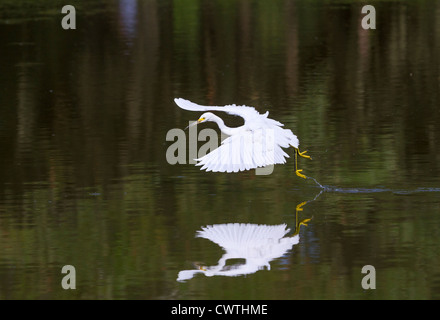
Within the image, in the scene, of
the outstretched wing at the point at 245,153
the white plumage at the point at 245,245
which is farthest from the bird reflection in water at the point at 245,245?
the outstretched wing at the point at 245,153

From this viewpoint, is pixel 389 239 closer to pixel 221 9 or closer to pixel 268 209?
pixel 268 209

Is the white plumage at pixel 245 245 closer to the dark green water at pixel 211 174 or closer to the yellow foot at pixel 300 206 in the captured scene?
the dark green water at pixel 211 174

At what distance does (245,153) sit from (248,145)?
0.51ft

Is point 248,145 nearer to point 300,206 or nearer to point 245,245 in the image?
point 300,206

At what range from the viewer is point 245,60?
21.7 metres

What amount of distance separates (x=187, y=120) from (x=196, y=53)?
7844mm

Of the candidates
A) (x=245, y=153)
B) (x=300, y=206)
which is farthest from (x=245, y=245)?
(x=245, y=153)

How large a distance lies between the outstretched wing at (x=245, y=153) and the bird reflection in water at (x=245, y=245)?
801mm

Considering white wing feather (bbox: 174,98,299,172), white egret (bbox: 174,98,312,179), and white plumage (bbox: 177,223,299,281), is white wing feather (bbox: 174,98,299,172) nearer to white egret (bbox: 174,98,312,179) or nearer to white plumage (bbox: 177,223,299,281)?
white egret (bbox: 174,98,312,179)

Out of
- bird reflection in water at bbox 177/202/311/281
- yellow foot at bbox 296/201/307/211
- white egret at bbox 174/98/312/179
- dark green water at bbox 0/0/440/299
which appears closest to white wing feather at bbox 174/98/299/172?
white egret at bbox 174/98/312/179

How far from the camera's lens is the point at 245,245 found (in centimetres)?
938

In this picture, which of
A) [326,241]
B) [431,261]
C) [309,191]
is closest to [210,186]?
[309,191]

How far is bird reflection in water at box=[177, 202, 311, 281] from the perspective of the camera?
8719 millimetres

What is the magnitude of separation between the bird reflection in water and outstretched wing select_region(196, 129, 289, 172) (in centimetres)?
80
